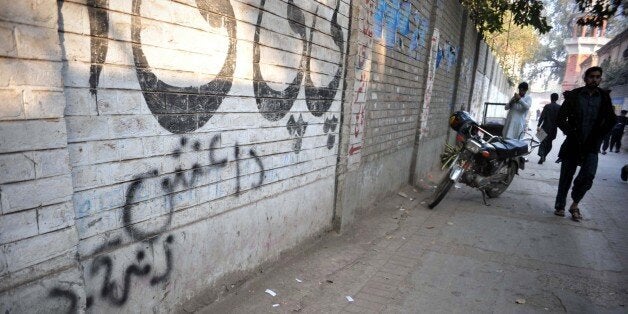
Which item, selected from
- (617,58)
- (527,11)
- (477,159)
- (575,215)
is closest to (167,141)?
(477,159)

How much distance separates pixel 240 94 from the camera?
266 centimetres

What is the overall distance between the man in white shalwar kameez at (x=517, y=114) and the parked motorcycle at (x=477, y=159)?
2.18m

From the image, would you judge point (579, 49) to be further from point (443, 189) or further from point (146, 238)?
point (146, 238)

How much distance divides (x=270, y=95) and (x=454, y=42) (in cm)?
713

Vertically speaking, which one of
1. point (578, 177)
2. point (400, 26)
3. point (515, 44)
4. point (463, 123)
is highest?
point (515, 44)

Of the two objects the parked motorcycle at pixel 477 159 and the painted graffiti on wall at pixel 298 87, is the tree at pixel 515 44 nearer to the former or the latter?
the parked motorcycle at pixel 477 159

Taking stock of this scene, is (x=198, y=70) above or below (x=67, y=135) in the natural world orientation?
above

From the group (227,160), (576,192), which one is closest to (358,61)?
(227,160)

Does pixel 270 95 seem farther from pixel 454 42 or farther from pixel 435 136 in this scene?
pixel 454 42

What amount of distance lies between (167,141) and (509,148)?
5262 millimetres

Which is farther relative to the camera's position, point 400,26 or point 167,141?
point 400,26

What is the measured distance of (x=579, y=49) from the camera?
44.2 meters

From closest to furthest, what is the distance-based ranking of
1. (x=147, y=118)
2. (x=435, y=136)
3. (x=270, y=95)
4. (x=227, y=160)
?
1. (x=147, y=118)
2. (x=227, y=160)
3. (x=270, y=95)
4. (x=435, y=136)

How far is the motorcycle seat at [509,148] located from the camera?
221 inches
